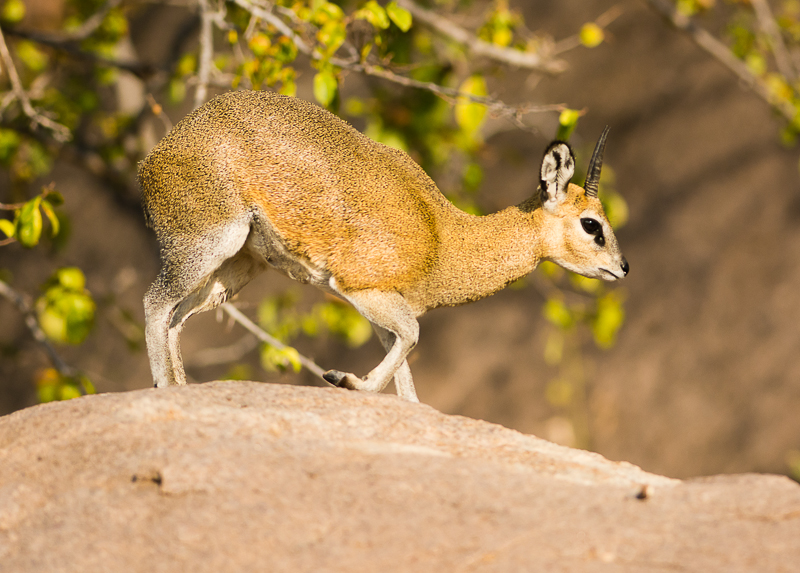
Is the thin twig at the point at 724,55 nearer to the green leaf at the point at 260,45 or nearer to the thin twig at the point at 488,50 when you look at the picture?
the thin twig at the point at 488,50

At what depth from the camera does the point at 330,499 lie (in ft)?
9.93

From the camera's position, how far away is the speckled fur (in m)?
4.00

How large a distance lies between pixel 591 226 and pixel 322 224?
1.49 m

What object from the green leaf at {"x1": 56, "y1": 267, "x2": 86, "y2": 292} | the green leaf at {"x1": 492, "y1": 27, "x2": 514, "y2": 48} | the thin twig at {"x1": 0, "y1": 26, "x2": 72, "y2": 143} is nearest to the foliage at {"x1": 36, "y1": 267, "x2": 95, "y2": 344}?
the green leaf at {"x1": 56, "y1": 267, "x2": 86, "y2": 292}

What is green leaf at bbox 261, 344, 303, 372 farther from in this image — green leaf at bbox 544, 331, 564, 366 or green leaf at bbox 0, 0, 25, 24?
green leaf at bbox 544, 331, 564, 366

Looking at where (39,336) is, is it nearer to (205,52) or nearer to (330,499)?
(205,52)

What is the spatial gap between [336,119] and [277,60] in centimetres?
70

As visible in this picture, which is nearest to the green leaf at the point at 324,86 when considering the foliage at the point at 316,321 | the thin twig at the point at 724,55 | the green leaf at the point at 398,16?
the green leaf at the point at 398,16

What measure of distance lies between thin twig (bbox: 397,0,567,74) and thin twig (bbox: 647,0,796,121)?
42.5 inches

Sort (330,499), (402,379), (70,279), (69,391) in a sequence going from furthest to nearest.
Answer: (69,391), (70,279), (402,379), (330,499)

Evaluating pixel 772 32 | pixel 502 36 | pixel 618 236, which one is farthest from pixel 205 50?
pixel 618 236

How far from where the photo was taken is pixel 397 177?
422cm

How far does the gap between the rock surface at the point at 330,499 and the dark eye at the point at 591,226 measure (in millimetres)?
1292

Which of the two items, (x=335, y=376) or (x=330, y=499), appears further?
(x=335, y=376)
